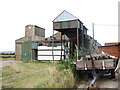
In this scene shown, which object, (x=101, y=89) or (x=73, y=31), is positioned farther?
(x=73, y=31)

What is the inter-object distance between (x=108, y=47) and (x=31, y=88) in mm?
10733

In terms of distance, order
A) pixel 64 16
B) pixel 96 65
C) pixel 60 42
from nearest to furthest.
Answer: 1. pixel 96 65
2. pixel 64 16
3. pixel 60 42

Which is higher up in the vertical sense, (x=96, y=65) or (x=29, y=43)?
(x=29, y=43)

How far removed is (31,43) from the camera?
2442 centimetres

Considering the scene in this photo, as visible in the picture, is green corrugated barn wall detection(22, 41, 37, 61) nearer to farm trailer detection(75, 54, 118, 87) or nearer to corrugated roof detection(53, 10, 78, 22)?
corrugated roof detection(53, 10, 78, 22)

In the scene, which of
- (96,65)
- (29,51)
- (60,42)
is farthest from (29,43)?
(96,65)

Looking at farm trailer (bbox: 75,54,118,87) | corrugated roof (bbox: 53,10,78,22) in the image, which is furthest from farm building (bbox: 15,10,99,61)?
farm trailer (bbox: 75,54,118,87)

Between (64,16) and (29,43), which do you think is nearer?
(64,16)

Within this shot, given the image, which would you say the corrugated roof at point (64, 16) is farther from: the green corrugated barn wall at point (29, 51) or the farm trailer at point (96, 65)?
the green corrugated barn wall at point (29, 51)

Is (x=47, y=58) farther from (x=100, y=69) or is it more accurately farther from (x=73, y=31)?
(x=100, y=69)

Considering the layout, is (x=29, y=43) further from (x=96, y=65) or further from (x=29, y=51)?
(x=96, y=65)

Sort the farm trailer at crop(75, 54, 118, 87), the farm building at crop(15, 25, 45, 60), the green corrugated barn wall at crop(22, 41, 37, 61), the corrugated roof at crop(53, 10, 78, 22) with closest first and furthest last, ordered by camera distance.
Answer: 1. the farm trailer at crop(75, 54, 118, 87)
2. the corrugated roof at crop(53, 10, 78, 22)
3. the green corrugated barn wall at crop(22, 41, 37, 61)
4. the farm building at crop(15, 25, 45, 60)

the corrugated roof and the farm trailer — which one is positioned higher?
the corrugated roof

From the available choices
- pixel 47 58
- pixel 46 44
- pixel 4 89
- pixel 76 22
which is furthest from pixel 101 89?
pixel 46 44
